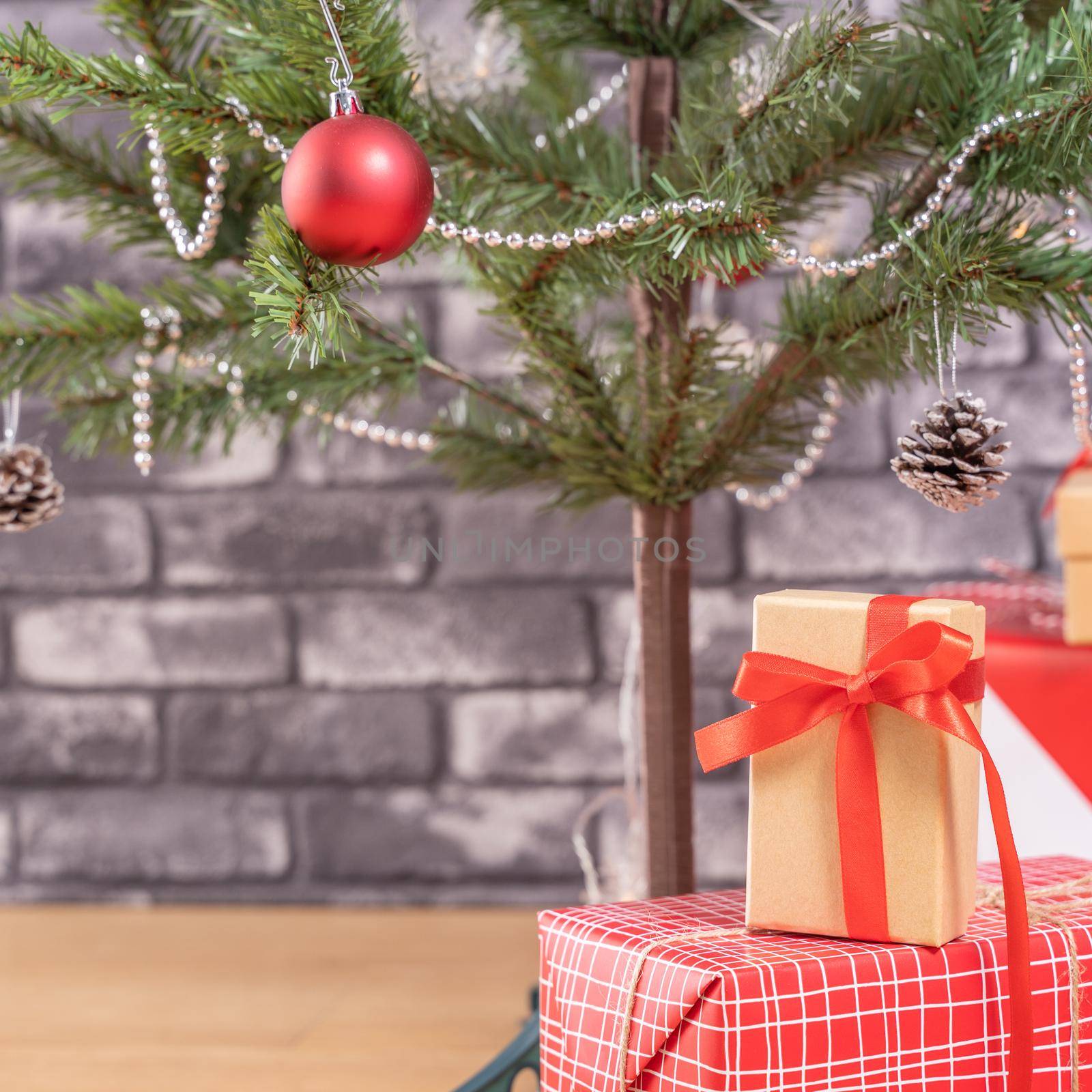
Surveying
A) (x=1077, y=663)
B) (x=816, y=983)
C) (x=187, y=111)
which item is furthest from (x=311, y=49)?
(x=1077, y=663)

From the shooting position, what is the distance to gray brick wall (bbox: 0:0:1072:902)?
102 centimetres

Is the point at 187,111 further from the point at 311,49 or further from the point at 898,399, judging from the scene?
the point at 898,399

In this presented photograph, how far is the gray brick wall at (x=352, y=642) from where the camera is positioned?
40.1 inches

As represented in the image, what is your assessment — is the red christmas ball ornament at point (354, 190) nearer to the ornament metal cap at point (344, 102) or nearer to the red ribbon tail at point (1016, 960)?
the ornament metal cap at point (344, 102)

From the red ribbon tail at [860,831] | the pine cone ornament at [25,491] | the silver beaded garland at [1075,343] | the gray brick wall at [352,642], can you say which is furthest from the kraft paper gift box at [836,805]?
the gray brick wall at [352,642]

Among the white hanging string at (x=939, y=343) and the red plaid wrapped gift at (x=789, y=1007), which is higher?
the white hanging string at (x=939, y=343)

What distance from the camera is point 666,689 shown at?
0.63 m

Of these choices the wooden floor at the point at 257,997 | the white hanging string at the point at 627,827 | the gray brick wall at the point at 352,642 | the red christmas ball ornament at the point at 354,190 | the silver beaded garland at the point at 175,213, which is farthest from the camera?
the gray brick wall at the point at 352,642

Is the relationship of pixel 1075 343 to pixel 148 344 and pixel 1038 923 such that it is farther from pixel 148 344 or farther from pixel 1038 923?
pixel 148 344

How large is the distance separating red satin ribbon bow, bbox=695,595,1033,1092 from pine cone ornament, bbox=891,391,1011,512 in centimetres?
6

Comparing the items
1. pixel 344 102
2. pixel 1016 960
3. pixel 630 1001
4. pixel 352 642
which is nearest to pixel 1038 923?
pixel 1016 960

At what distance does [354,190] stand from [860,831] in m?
0.31

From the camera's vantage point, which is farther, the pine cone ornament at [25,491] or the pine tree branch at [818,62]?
the pine cone ornament at [25,491]

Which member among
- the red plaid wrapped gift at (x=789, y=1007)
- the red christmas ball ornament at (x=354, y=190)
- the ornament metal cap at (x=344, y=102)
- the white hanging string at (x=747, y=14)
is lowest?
the red plaid wrapped gift at (x=789, y=1007)
